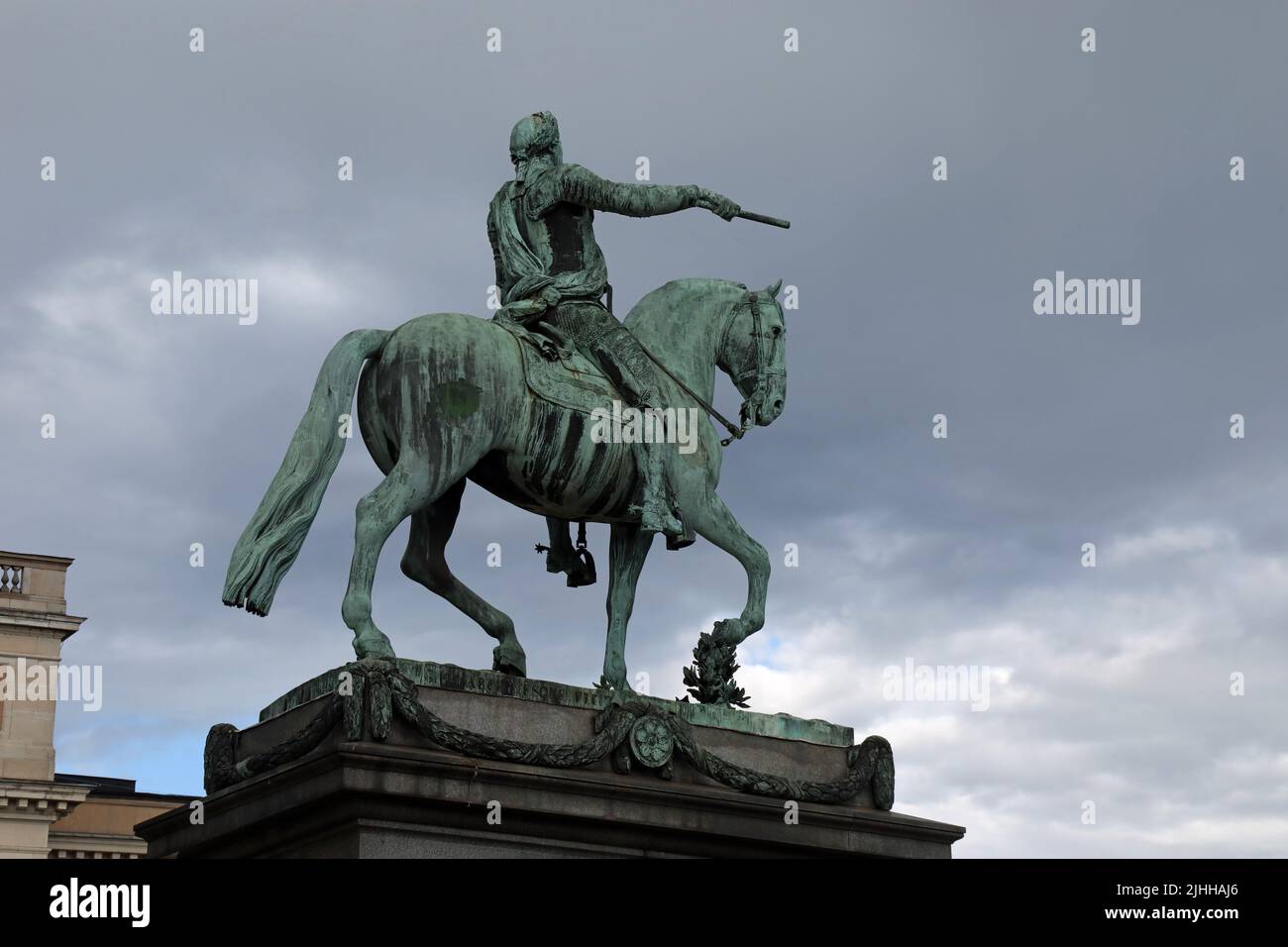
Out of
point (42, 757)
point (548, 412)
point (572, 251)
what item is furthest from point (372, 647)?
point (42, 757)

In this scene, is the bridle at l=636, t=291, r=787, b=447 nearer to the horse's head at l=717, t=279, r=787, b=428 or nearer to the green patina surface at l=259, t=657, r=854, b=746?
the horse's head at l=717, t=279, r=787, b=428

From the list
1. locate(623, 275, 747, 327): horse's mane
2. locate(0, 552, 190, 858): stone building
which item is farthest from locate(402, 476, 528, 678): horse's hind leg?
locate(0, 552, 190, 858): stone building

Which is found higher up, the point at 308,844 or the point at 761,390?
the point at 761,390

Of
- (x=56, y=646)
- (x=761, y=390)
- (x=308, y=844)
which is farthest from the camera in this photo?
(x=56, y=646)

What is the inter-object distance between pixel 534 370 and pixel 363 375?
132 centimetres

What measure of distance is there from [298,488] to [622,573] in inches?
113

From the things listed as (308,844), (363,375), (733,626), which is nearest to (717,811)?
(733,626)

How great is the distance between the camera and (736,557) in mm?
18875

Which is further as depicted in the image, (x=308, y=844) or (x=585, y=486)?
(x=585, y=486)

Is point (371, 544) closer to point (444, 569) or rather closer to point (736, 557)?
point (444, 569)
